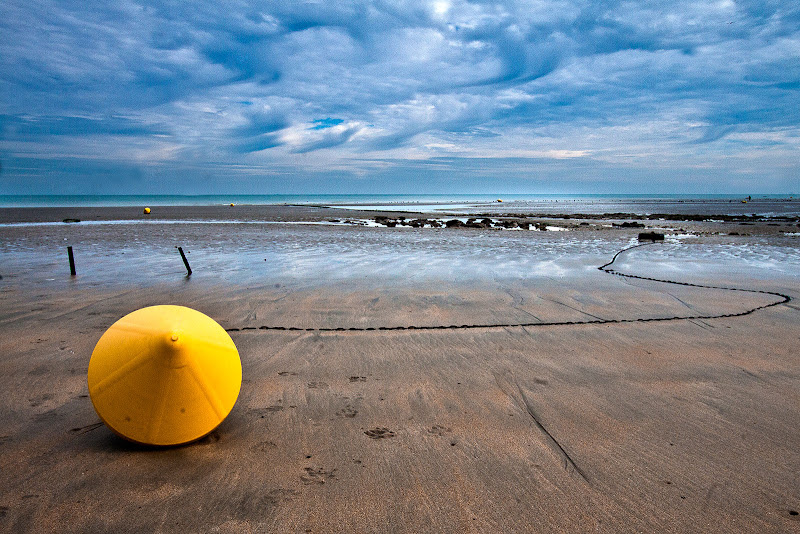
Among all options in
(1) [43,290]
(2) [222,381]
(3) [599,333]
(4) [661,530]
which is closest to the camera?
(4) [661,530]

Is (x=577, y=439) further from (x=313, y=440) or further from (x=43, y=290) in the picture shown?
(x=43, y=290)

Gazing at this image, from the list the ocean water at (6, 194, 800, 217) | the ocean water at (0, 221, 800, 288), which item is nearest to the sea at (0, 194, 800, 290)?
the ocean water at (0, 221, 800, 288)

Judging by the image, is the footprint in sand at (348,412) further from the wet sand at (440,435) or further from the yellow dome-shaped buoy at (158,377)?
the yellow dome-shaped buoy at (158,377)

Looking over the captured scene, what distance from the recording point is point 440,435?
149 inches

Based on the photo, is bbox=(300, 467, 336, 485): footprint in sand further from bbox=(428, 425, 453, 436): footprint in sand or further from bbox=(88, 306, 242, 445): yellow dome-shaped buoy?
bbox=(428, 425, 453, 436): footprint in sand

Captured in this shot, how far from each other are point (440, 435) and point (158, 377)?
2.15 meters

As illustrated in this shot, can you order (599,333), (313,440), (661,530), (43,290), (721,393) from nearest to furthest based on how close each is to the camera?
(661,530), (313,440), (721,393), (599,333), (43,290)

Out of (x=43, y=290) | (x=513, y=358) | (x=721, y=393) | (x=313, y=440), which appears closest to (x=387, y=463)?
(x=313, y=440)

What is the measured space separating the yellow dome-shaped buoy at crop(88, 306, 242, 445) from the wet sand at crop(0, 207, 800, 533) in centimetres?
28

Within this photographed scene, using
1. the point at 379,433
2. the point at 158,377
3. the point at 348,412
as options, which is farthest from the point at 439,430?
the point at 158,377

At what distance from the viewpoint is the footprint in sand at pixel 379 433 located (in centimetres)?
376

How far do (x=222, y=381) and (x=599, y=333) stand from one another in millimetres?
5200

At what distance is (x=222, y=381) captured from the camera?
3.39 m

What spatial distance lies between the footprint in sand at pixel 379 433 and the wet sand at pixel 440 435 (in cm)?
2
